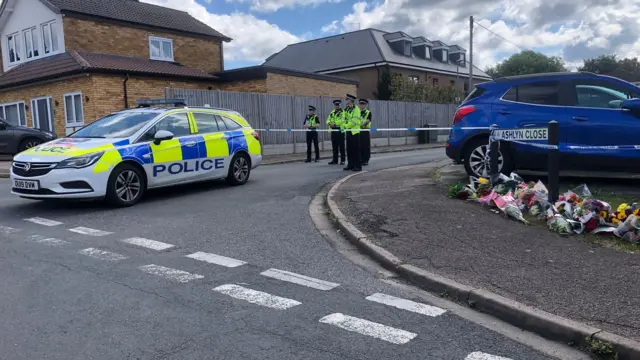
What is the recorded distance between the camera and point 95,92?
1856 centimetres

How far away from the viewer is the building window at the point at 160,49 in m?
24.2

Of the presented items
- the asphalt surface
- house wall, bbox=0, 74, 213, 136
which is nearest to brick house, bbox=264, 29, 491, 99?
house wall, bbox=0, 74, 213, 136

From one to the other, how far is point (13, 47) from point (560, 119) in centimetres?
A: 2571

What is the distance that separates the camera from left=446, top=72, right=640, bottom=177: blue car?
7.88 metres

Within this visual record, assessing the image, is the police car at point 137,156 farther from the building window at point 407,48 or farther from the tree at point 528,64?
the tree at point 528,64

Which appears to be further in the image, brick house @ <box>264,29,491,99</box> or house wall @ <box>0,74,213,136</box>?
brick house @ <box>264,29,491,99</box>

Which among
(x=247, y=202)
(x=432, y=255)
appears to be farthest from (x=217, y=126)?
(x=432, y=255)

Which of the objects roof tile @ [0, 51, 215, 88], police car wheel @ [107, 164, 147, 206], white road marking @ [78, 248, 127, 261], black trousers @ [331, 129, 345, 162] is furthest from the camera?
roof tile @ [0, 51, 215, 88]

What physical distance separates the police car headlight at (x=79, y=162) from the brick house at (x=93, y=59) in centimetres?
1198

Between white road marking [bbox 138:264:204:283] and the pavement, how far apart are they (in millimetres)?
1869

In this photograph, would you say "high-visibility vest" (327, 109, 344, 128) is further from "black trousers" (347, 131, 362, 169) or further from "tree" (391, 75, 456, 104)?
"tree" (391, 75, 456, 104)

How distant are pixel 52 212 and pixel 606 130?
27.5 ft

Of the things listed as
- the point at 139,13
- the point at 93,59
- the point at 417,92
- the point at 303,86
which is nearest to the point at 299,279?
the point at 93,59

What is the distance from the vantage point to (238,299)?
4.26 meters
